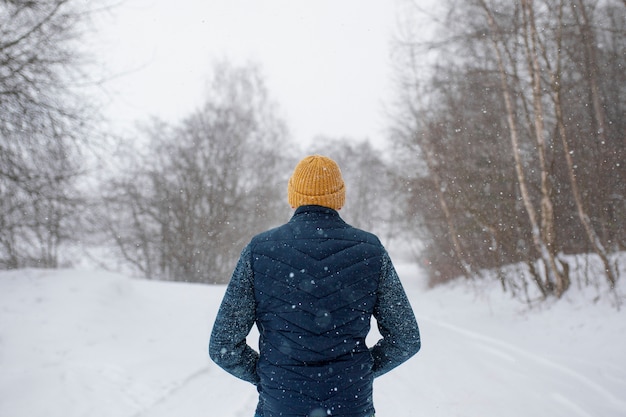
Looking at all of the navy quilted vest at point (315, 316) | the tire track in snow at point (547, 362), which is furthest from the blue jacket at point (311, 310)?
the tire track in snow at point (547, 362)

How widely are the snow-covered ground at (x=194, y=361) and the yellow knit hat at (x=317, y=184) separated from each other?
3525 mm

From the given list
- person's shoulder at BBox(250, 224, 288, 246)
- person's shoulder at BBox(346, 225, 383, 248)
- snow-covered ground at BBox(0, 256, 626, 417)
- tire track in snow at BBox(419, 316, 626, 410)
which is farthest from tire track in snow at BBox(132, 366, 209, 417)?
tire track in snow at BBox(419, 316, 626, 410)

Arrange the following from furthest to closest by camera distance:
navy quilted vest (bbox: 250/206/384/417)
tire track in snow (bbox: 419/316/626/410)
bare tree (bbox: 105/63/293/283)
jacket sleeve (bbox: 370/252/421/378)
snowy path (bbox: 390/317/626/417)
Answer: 1. bare tree (bbox: 105/63/293/283)
2. tire track in snow (bbox: 419/316/626/410)
3. snowy path (bbox: 390/317/626/417)
4. jacket sleeve (bbox: 370/252/421/378)
5. navy quilted vest (bbox: 250/206/384/417)

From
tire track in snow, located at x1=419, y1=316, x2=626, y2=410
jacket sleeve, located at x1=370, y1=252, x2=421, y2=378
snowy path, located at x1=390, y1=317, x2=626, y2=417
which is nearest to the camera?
jacket sleeve, located at x1=370, y1=252, x2=421, y2=378

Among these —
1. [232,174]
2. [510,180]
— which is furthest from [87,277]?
[232,174]

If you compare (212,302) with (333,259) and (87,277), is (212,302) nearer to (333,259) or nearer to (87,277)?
(87,277)

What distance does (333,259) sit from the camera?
1.73 m

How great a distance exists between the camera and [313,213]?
188 centimetres

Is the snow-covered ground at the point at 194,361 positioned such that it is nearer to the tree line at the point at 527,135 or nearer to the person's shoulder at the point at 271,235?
the tree line at the point at 527,135

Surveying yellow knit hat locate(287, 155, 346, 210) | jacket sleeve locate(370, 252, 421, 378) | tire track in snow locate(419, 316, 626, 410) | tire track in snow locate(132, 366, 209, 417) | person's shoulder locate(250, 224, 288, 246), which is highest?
yellow knit hat locate(287, 155, 346, 210)

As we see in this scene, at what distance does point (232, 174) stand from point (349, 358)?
71.5 feet

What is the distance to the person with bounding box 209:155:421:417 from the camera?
67.1 inches

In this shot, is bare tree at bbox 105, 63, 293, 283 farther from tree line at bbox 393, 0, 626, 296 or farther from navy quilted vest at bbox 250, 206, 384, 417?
navy quilted vest at bbox 250, 206, 384, 417

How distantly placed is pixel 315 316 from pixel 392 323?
39 centimetres
